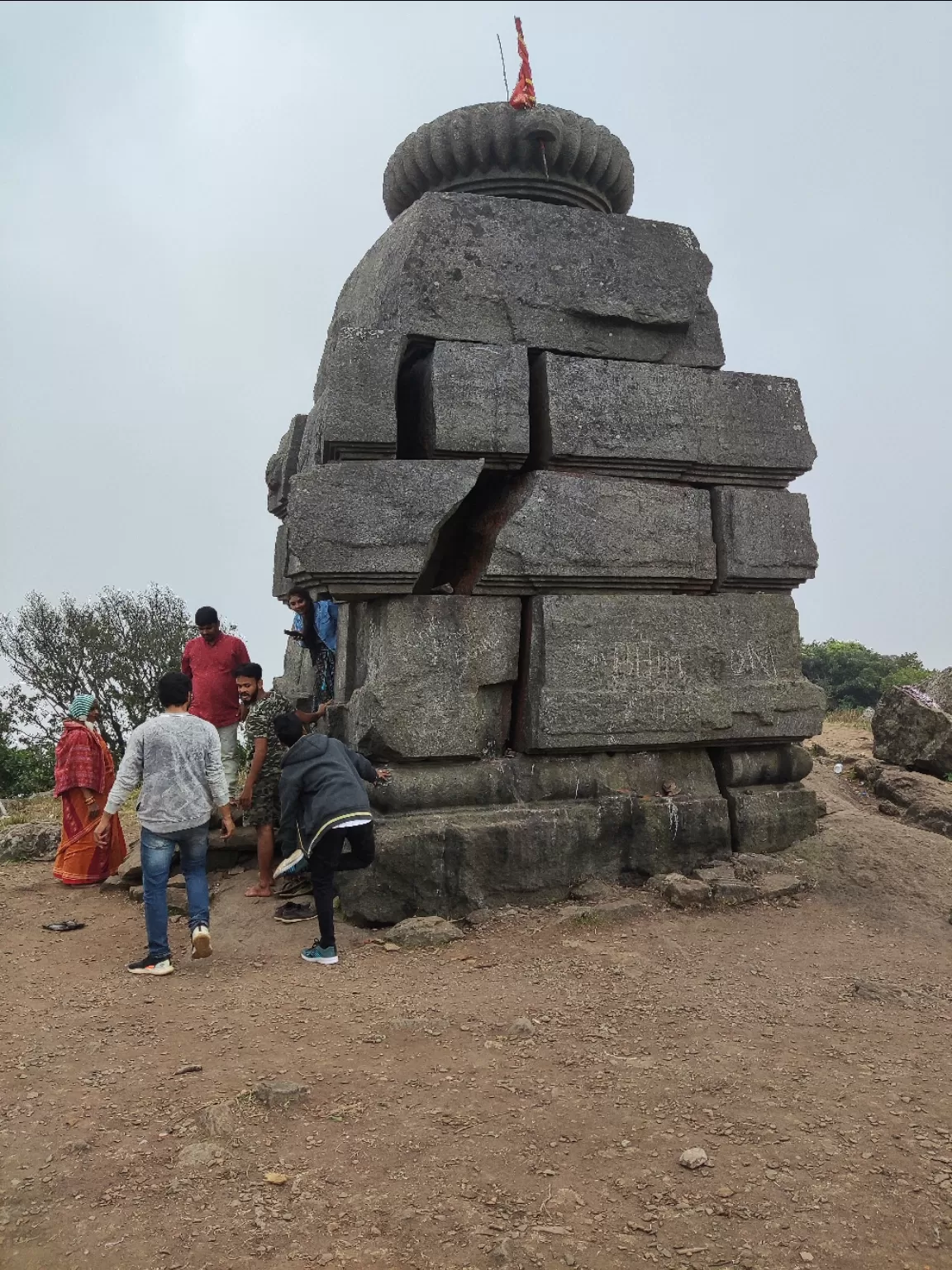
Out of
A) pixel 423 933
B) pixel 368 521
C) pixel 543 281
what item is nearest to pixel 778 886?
pixel 423 933

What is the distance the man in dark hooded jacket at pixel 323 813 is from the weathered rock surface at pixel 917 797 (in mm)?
3653

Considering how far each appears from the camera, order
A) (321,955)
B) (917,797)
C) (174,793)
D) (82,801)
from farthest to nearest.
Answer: (917,797)
(82,801)
(174,793)
(321,955)

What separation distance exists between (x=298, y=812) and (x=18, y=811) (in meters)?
6.20

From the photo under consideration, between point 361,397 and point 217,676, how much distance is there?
220 cm

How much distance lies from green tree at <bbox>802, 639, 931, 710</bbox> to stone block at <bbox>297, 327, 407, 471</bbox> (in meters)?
14.3

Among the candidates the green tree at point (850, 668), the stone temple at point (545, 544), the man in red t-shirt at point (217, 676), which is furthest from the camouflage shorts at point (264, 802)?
the green tree at point (850, 668)

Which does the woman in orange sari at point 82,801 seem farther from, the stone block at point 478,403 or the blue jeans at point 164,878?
the stone block at point 478,403

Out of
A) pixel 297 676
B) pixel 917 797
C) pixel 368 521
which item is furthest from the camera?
pixel 297 676

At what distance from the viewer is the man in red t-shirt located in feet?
19.7

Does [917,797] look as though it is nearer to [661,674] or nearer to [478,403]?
[661,674]

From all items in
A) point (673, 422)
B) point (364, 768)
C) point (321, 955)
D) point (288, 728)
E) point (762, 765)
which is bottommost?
point (321, 955)

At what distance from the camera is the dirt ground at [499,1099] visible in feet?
7.12

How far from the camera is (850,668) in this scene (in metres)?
19.0

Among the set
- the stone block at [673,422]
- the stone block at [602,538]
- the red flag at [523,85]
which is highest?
the red flag at [523,85]
